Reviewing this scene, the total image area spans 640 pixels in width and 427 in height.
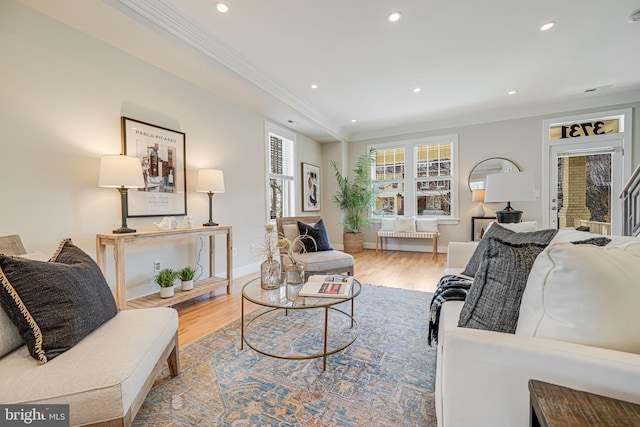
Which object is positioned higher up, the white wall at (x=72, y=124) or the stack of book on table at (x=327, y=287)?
the white wall at (x=72, y=124)

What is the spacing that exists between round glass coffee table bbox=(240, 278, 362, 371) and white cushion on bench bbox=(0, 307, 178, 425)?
661mm

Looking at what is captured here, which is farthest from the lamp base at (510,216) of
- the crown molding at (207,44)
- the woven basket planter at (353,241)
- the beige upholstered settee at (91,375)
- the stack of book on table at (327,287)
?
the beige upholstered settee at (91,375)

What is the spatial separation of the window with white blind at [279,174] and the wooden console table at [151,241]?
1.36 metres

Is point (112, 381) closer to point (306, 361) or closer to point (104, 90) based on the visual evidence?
point (306, 361)

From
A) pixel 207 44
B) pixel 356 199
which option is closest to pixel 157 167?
pixel 207 44

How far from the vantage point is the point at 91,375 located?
937mm

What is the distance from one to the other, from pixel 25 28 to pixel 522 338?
11.1 feet

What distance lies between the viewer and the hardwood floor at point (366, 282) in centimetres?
231

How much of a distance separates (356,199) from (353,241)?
2.92 feet

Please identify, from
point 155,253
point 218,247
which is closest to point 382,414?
point 155,253

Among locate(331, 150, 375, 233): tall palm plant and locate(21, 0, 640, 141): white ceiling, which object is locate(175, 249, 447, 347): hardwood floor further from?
locate(21, 0, 640, 141): white ceiling

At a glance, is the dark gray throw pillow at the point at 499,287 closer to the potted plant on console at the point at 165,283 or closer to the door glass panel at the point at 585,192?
the potted plant on console at the point at 165,283

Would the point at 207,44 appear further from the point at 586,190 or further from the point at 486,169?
the point at 586,190

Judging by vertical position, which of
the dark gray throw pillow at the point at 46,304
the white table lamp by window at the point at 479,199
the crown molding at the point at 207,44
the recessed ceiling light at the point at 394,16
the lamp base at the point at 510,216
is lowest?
the dark gray throw pillow at the point at 46,304
